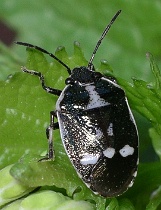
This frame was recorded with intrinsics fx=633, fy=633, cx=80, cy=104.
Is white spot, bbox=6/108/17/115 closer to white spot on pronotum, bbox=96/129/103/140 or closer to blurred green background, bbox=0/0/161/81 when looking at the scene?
white spot on pronotum, bbox=96/129/103/140

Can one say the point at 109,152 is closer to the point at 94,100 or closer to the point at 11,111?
the point at 94,100

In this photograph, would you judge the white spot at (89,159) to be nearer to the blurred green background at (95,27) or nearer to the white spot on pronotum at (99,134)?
the white spot on pronotum at (99,134)

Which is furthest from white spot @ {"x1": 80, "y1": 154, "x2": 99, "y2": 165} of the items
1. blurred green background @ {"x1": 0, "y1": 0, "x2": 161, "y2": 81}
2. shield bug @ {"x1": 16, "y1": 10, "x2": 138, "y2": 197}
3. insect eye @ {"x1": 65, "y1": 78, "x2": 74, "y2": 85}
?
blurred green background @ {"x1": 0, "y1": 0, "x2": 161, "y2": 81}

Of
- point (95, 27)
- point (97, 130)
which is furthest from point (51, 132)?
point (95, 27)

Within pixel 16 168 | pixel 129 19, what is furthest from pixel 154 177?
pixel 129 19

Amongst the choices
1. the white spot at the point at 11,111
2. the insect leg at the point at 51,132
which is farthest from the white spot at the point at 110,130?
the white spot at the point at 11,111

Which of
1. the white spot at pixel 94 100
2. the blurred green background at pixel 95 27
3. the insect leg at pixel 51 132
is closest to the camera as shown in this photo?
the insect leg at pixel 51 132

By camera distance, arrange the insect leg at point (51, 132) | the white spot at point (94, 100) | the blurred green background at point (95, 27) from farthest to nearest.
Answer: the blurred green background at point (95, 27) < the white spot at point (94, 100) < the insect leg at point (51, 132)

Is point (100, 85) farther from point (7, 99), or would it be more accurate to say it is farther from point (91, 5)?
point (91, 5)
